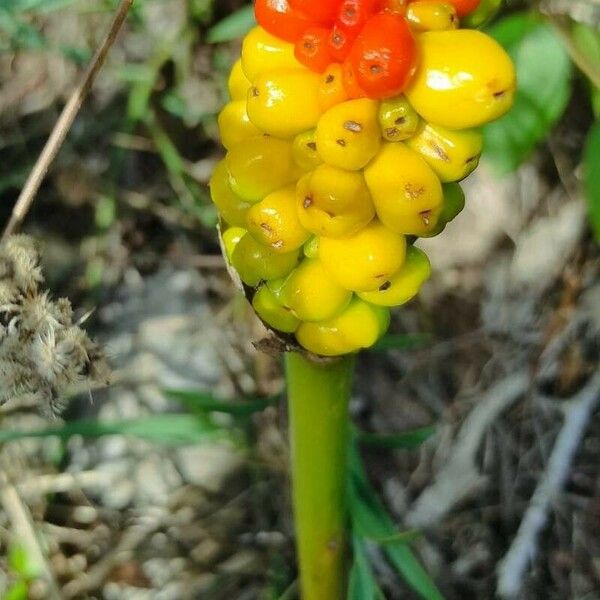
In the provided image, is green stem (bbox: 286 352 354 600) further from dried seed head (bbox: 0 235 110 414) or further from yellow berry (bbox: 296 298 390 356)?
dried seed head (bbox: 0 235 110 414)

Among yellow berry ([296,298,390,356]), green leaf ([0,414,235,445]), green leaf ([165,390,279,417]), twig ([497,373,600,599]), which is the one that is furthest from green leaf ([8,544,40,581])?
yellow berry ([296,298,390,356])

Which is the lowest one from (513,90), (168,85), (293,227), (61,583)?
(61,583)

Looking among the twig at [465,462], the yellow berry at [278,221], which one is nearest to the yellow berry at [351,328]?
the yellow berry at [278,221]

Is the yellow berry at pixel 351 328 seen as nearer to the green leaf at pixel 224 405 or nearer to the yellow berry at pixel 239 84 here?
the yellow berry at pixel 239 84

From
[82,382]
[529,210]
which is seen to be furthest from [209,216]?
[82,382]

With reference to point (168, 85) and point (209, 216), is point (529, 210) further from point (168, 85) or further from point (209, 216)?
point (168, 85)

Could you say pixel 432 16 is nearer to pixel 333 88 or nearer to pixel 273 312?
pixel 333 88
